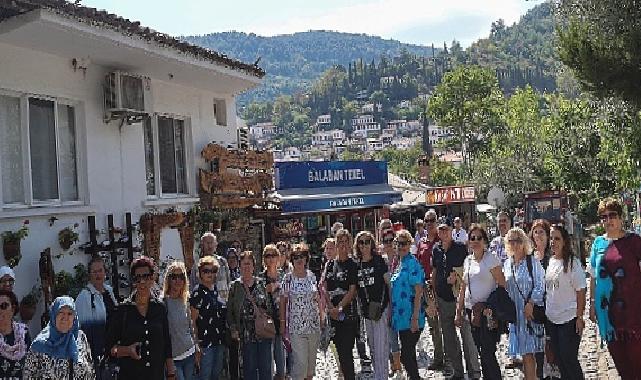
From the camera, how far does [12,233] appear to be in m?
7.54

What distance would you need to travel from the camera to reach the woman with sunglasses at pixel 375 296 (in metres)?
7.80

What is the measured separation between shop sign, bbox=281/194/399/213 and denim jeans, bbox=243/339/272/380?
730cm

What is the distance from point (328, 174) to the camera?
1766 centimetres

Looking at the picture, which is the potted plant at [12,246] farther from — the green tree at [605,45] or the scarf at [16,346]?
the green tree at [605,45]

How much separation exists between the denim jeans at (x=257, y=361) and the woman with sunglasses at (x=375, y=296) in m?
1.11

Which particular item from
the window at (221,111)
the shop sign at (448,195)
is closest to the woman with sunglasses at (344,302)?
the window at (221,111)

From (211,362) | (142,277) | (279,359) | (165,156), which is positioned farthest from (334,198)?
(142,277)

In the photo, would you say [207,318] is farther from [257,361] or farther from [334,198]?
[334,198]

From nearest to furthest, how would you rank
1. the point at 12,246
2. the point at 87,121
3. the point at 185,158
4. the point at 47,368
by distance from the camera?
the point at 47,368 → the point at 12,246 → the point at 87,121 → the point at 185,158

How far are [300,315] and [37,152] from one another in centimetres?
363

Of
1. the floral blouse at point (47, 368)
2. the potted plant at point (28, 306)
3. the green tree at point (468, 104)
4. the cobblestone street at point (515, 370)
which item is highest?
the green tree at point (468, 104)

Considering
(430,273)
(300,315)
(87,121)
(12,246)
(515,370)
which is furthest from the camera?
(430,273)

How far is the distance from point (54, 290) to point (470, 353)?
4736mm

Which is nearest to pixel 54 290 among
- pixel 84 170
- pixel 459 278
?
pixel 84 170
